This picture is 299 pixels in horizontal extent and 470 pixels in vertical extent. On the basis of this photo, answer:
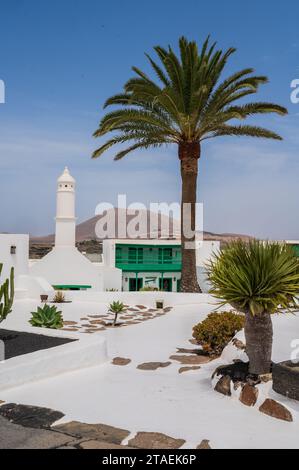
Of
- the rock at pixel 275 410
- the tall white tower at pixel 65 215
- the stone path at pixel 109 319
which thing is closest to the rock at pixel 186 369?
the rock at pixel 275 410

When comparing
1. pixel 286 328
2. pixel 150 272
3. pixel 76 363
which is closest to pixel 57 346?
pixel 76 363

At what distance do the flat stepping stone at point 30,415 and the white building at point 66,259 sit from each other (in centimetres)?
2482

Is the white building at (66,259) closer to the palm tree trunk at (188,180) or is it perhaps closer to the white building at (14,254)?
the white building at (14,254)

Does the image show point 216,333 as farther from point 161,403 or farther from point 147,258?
point 147,258

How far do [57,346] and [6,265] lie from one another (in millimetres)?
17774

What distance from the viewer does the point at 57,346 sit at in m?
8.34

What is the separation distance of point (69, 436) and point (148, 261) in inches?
1324

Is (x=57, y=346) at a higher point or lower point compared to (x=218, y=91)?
lower

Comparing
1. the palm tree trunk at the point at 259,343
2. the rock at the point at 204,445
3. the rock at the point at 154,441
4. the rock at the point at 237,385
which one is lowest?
the rock at the point at 154,441

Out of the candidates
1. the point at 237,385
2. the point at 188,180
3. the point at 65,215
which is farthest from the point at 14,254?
the point at 237,385

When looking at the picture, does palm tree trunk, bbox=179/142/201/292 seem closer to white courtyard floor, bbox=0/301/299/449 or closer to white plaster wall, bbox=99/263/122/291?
white courtyard floor, bbox=0/301/299/449

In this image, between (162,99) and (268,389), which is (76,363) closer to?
(268,389)

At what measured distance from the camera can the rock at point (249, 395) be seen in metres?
6.11
